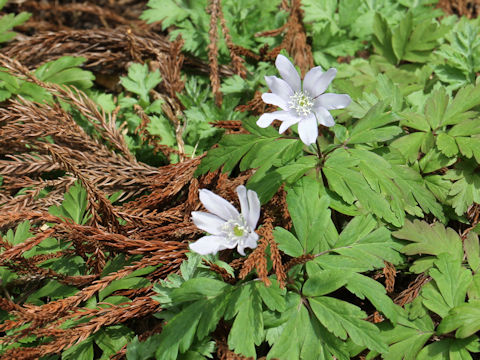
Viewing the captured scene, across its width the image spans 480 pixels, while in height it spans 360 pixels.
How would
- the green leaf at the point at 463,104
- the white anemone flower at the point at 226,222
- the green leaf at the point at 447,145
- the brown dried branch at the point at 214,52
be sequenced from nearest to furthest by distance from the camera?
the white anemone flower at the point at 226,222 < the green leaf at the point at 447,145 < the green leaf at the point at 463,104 < the brown dried branch at the point at 214,52

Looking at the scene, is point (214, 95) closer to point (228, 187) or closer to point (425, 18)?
point (228, 187)

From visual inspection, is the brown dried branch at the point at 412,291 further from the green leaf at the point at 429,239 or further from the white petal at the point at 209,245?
the white petal at the point at 209,245

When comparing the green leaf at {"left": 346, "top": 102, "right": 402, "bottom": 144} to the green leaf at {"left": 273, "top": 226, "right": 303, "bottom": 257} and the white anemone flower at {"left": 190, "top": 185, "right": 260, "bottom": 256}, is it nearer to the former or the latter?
the green leaf at {"left": 273, "top": 226, "right": 303, "bottom": 257}

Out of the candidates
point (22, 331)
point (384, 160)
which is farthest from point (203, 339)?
point (384, 160)

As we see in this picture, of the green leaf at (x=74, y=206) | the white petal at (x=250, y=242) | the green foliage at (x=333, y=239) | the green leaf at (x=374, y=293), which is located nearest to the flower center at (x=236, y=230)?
the white petal at (x=250, y=242)

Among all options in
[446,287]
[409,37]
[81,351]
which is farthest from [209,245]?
[409,37]
